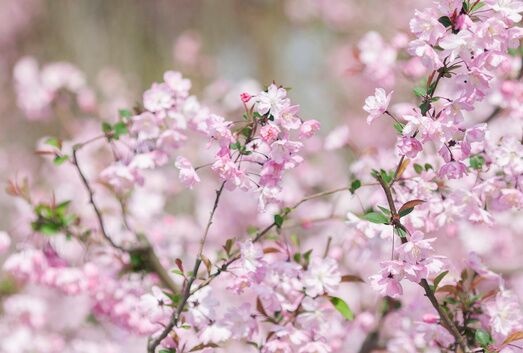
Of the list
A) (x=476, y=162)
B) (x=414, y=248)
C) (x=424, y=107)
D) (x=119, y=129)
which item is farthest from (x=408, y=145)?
(x=119, y=129)

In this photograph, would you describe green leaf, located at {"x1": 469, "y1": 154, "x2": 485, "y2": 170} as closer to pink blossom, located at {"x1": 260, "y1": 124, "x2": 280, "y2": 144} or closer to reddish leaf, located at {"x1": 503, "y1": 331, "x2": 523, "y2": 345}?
reddish leaf, located at {"x1": 503, "y1": 331, "x2": 523, "y2": 345}

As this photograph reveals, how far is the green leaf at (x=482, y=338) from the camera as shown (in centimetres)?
139

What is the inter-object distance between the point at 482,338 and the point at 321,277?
33 cm

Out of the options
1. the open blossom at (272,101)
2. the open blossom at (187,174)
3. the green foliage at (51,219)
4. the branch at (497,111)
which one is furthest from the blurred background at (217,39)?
the open blossom at (272,101)

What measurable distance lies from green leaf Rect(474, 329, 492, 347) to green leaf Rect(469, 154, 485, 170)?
32 centimetres

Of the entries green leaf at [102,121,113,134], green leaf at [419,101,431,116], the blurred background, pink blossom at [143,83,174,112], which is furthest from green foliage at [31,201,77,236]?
the blurred background

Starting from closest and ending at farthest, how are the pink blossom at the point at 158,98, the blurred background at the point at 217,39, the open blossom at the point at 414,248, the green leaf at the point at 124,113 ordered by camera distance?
1. the open blossom at the point at 414,248
2. the pink blossom at the point at 158,98
3. the green leaf at the point at 124,113
4. the blurred background at the point at 217,39

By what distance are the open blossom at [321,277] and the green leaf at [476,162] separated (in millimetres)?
337

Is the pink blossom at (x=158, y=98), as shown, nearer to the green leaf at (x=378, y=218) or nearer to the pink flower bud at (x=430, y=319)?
the green leaf at (x=378, y=218)

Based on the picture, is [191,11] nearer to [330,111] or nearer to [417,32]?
[330,111]

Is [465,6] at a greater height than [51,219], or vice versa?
[51,219]

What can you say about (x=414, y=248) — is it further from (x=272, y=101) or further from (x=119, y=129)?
(x=119, y=129)

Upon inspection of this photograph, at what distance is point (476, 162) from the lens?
1.50 meters

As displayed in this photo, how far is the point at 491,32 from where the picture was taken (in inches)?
51.0
